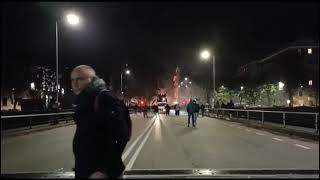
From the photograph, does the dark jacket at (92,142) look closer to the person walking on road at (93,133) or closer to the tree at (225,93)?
the person walking on road at (93,133)

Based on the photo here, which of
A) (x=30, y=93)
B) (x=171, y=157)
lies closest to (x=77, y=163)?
(x=171, y=157)

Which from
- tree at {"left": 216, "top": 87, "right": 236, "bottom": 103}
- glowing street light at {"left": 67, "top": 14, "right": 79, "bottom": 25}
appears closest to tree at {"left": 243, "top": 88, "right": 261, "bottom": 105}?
tree at {"left": 216, "top": 87, "right": 236, "bottom": 103}

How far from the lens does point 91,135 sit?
16.0ft

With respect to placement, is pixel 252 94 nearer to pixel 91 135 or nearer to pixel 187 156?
pixel 187 156

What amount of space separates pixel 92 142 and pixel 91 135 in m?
0.06

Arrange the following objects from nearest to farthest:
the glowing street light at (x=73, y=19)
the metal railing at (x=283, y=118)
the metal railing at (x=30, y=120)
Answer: the metal railing at (x=283, y=118)
the metal railing at (x=30, y=120)
the glowing street light at (x=73, y=19)

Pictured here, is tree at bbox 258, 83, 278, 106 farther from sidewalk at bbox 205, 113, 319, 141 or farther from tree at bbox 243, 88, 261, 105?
sidewalk at bbox 205, 113, 319, 141

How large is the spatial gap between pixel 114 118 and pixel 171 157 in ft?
37.6

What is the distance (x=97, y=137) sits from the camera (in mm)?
4887

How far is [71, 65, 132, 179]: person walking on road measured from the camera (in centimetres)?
484

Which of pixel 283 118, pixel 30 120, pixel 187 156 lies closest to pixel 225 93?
pixel 283 118

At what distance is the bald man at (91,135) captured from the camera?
4.84 metres

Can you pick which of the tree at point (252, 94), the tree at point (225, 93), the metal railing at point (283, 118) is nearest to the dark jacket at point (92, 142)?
the metal railing at point (283, 118)

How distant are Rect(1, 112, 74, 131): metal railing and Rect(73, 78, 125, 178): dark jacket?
22.3 m
